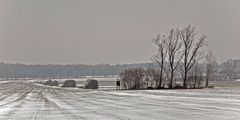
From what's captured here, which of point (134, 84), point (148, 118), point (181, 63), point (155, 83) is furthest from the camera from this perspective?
point (134, 84)

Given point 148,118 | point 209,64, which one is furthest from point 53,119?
point 209,64

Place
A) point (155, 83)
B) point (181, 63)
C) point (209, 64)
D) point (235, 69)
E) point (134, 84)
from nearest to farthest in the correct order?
point (181, 63)
point (155, 83)
point (134, 84)
point (209, 64)
point (235, 69)

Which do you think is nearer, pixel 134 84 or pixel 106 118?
pixel 106 118

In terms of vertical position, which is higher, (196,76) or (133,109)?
(196,76)

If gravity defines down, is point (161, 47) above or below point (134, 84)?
above

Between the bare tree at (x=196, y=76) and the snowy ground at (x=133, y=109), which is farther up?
the bare tree at (x=196, y=76)

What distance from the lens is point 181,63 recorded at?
257 ft

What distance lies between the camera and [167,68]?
8081cm

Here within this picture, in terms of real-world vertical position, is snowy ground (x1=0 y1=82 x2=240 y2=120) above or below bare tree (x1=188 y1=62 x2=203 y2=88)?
below

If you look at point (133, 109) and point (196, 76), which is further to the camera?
point (196, 76)

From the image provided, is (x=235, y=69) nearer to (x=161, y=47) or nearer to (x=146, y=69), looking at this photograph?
(x=146, y=69)

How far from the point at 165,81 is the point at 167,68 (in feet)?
10.7

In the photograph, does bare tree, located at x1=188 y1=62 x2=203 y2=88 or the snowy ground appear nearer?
the snowy ground

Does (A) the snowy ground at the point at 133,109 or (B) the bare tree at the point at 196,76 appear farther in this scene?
(B) the bare tree at the point at 196,76
